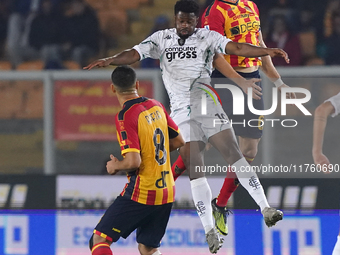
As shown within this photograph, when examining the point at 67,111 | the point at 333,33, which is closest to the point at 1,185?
the point at 67,111

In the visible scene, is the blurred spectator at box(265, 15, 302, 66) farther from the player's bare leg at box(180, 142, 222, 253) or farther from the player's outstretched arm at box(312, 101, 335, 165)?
the player's outstretched arm at box(312, 101, 335, 165)

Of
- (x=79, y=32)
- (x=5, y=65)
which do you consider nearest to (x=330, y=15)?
(x=79, y=32)

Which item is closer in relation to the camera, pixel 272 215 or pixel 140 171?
pixel 140 171

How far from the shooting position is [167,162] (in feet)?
17.5

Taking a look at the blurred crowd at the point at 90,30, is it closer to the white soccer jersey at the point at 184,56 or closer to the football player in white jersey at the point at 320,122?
the white soccer jersey at the point at 184,56

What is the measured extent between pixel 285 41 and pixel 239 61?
3.69 m

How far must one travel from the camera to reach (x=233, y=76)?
232 inches

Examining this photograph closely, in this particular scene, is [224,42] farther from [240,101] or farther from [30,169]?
[30,169]

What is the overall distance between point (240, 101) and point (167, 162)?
1.44 m

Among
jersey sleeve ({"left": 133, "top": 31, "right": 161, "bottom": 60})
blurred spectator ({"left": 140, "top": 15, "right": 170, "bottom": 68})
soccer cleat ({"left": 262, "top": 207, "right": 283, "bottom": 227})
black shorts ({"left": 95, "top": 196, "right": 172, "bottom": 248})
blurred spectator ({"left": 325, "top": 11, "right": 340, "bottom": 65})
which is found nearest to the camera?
black shorts ({"left": 95, "top": 196, "right": 172, "bottom": 248})

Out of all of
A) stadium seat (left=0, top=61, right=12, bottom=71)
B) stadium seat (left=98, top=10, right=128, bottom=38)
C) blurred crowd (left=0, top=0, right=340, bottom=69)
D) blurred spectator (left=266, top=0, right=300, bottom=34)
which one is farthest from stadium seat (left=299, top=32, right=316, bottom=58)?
stadium seat (left=0, top=61, right=12, bottom=71)

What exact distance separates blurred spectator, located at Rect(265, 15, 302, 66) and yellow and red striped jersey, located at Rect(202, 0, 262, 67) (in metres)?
3.44

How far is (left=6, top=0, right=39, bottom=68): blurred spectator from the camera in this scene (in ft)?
34.8

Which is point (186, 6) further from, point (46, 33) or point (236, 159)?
point (46, 33)
